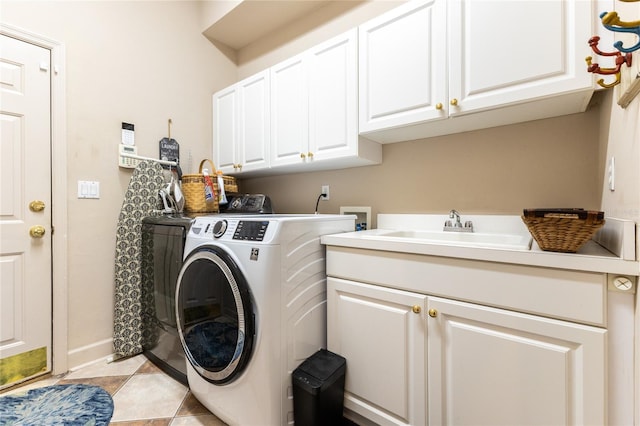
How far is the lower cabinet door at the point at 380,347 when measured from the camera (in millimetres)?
1121

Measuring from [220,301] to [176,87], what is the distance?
2.00 m

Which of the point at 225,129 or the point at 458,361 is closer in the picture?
the point at 458,361

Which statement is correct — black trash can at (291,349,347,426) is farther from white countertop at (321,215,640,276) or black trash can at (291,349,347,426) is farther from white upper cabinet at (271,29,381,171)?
white upper cabinet at (271,29,381,171)

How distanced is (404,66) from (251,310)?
4.65ft

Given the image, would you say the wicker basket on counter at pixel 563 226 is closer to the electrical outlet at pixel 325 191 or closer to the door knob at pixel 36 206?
the electrical outlet at pixel 325 191

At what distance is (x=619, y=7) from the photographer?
3.11 ft

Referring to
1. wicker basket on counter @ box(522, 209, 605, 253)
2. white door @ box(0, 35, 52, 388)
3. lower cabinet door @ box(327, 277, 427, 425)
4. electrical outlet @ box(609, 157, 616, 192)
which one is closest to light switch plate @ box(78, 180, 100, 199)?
white door @ box(0, 35, 52, 388)

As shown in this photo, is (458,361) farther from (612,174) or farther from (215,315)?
(215,315)

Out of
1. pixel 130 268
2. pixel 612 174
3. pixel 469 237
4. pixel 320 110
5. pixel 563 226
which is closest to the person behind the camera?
pixel 563 226

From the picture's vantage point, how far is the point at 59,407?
145 centimetres

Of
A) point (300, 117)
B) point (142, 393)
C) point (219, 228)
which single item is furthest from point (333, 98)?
point (142, 393)

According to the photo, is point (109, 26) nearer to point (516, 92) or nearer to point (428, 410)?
point (516, 92)

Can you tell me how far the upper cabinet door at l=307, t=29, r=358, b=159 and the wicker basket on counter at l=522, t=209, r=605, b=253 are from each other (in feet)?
3.32

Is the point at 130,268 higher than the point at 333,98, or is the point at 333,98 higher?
the point at 333,98
